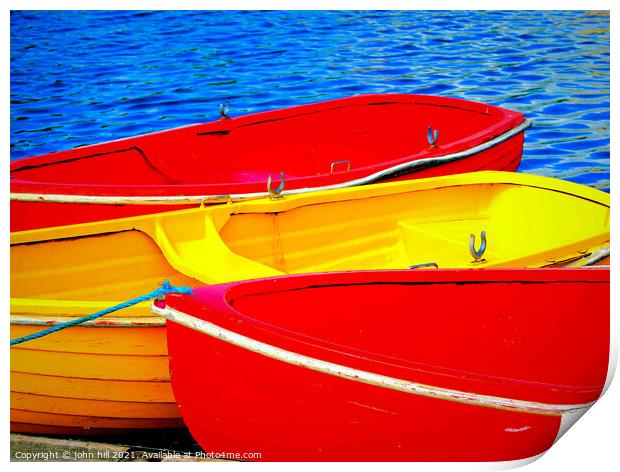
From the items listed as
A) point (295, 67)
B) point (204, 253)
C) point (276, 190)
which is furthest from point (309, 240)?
point (295, 67)

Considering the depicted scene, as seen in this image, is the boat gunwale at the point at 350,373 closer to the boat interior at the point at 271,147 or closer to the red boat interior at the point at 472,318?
the red boat interior at the point at 472,318

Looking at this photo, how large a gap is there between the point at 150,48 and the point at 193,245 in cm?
231

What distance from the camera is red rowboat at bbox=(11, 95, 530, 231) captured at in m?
3.50

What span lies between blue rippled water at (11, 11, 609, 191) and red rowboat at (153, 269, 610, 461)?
138 centimetres

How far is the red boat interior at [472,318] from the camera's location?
2924mm

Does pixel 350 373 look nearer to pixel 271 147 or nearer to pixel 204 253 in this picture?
pixel 204 253

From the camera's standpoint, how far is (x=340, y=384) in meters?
2.44

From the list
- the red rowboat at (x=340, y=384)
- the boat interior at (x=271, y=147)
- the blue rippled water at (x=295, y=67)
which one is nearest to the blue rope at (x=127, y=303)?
the red rowboat at (x=340, y=384)

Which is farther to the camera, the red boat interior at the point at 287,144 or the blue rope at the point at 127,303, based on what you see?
the red boat interior at the point at 287,144

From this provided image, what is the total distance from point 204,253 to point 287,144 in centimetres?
136

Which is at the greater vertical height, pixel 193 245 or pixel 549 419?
pixel 193 245

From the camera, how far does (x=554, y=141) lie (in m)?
4.69
